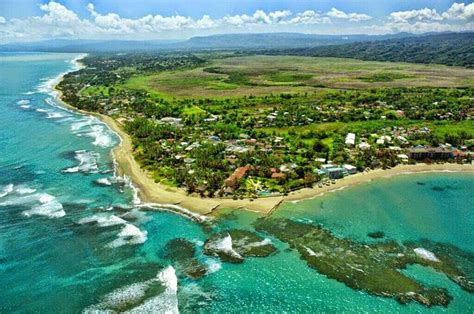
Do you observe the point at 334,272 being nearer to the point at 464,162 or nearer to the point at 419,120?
the point at 464,162

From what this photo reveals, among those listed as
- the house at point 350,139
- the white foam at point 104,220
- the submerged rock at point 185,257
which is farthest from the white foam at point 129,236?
the house at point 350,139

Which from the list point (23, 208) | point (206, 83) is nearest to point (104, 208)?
point (23, 208)

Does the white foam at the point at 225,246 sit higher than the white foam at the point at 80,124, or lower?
lower

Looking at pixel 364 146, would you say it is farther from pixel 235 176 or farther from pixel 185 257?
pixel 185 257

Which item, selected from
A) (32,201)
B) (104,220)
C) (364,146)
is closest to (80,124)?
(32,201)

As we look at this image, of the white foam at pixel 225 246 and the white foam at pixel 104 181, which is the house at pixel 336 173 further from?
the white foam at pixel 104 181

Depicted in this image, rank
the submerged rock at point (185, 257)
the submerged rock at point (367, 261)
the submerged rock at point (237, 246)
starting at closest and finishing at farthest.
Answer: the submerged rock at point (367, 261)
the submerged rock at point (185, 257)
the submerged rock at point (237, 246)
